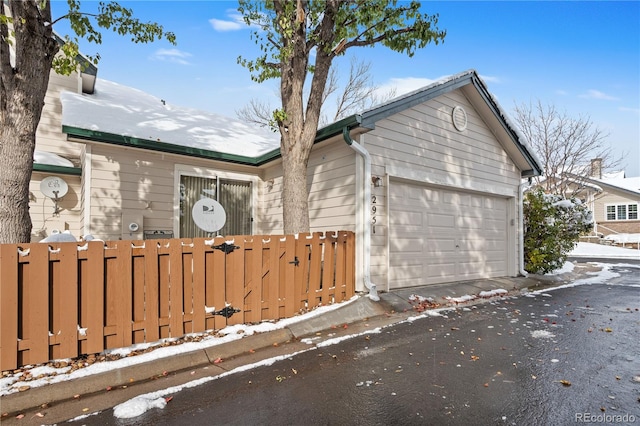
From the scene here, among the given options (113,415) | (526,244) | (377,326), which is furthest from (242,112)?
(113,415)

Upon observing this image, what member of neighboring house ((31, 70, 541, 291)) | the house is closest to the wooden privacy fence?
neighboring house ((31, 70, 541, 291))

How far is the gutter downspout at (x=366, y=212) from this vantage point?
6098 mm

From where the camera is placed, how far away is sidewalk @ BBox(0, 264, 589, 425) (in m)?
2.88

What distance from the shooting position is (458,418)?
8.55ft

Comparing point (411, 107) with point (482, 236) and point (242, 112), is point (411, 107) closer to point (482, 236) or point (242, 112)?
point (482, 236)

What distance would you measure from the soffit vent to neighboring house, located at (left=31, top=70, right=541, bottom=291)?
0.04m

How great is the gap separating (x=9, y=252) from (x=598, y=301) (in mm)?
9100

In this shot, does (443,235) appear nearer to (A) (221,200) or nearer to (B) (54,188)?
(A) (221,200)

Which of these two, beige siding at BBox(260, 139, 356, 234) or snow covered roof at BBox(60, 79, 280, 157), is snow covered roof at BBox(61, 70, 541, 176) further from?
beige siding at BBox(260, 139, 356, 234)

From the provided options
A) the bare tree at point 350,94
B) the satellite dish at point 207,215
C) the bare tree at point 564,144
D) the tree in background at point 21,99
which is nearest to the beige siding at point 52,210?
the satellite dish at point 207,215

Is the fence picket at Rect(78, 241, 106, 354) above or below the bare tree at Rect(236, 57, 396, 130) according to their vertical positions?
below

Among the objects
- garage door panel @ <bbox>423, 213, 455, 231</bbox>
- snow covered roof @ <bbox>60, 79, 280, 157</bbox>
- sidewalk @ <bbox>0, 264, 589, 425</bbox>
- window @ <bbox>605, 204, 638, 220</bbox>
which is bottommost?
sidewalk @ <bbox>0, 264, 589, 425</bbox>

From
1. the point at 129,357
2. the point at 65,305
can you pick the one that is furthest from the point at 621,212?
the point at 65,305

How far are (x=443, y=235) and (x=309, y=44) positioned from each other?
4.88m
